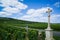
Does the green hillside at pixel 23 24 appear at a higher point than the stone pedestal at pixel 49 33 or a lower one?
higher

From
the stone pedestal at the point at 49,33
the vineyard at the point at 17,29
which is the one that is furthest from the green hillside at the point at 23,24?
the stone pedestal at the point at 49,33

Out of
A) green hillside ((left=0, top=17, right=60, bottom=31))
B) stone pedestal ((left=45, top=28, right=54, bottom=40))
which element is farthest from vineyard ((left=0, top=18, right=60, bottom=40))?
stone pedestal ((left=45, top=28, right=54, bottom=40))

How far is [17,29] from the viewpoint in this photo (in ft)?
21.3

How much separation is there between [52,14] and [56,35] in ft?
2.17

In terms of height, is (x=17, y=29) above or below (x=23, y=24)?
below

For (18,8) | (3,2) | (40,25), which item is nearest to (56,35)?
(40,25)

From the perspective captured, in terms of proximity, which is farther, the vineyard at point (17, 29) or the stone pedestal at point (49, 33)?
the vineyard at point (17, 29)

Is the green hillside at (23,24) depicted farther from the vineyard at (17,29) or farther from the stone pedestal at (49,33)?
the stone pedestal at (49,33)

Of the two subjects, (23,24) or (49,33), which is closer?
(49,33)

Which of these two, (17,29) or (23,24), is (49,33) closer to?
(23,24)

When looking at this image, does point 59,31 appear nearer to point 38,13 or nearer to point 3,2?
point 38,13

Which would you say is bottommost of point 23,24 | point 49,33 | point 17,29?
point 49,33

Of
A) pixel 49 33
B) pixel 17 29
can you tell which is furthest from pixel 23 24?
pixel 49 33

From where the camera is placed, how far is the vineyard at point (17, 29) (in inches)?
254
